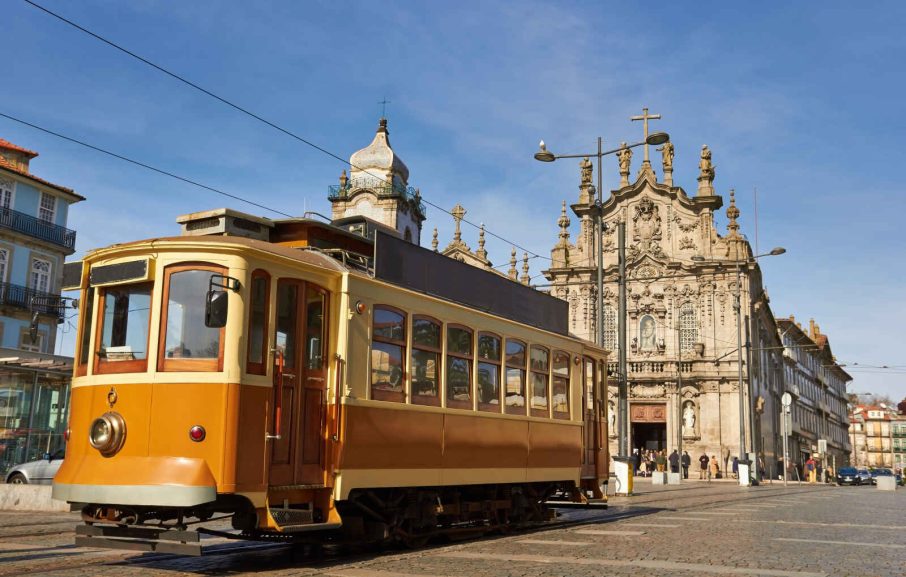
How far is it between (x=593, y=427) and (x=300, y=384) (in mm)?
8060

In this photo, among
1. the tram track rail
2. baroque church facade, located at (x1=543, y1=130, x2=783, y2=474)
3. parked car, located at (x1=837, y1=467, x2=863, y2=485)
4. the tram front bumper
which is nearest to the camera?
the tram front bumper

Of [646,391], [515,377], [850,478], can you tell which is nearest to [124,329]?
[515,377]

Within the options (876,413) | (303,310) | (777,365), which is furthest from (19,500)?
(876,413)

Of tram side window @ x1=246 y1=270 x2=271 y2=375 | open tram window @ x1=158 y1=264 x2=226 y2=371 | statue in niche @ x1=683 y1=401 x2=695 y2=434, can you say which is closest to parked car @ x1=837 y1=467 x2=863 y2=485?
statue in niche @ x1=683 y1=401 x2=695 y2=434

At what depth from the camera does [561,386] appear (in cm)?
1445

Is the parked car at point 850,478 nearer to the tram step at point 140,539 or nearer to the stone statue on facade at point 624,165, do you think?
the stone statue on facade at point 624,165

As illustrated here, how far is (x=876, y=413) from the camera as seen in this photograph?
152750 mm

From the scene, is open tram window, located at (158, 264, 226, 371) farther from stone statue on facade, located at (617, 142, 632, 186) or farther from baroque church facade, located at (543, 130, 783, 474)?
stone statue on facade, located at (617, 142, 632, 186)

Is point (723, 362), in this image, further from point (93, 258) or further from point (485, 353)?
point (93, 258)

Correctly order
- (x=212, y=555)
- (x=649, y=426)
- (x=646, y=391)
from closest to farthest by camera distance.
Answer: (x=212, y=555) < (x=646, y=391) < (x=649, y=426)

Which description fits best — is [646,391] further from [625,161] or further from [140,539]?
[140,539]

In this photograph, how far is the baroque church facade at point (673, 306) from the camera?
155 ft

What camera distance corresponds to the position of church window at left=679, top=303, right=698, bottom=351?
4875 cm

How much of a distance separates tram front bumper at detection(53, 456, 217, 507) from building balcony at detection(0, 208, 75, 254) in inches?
1231
